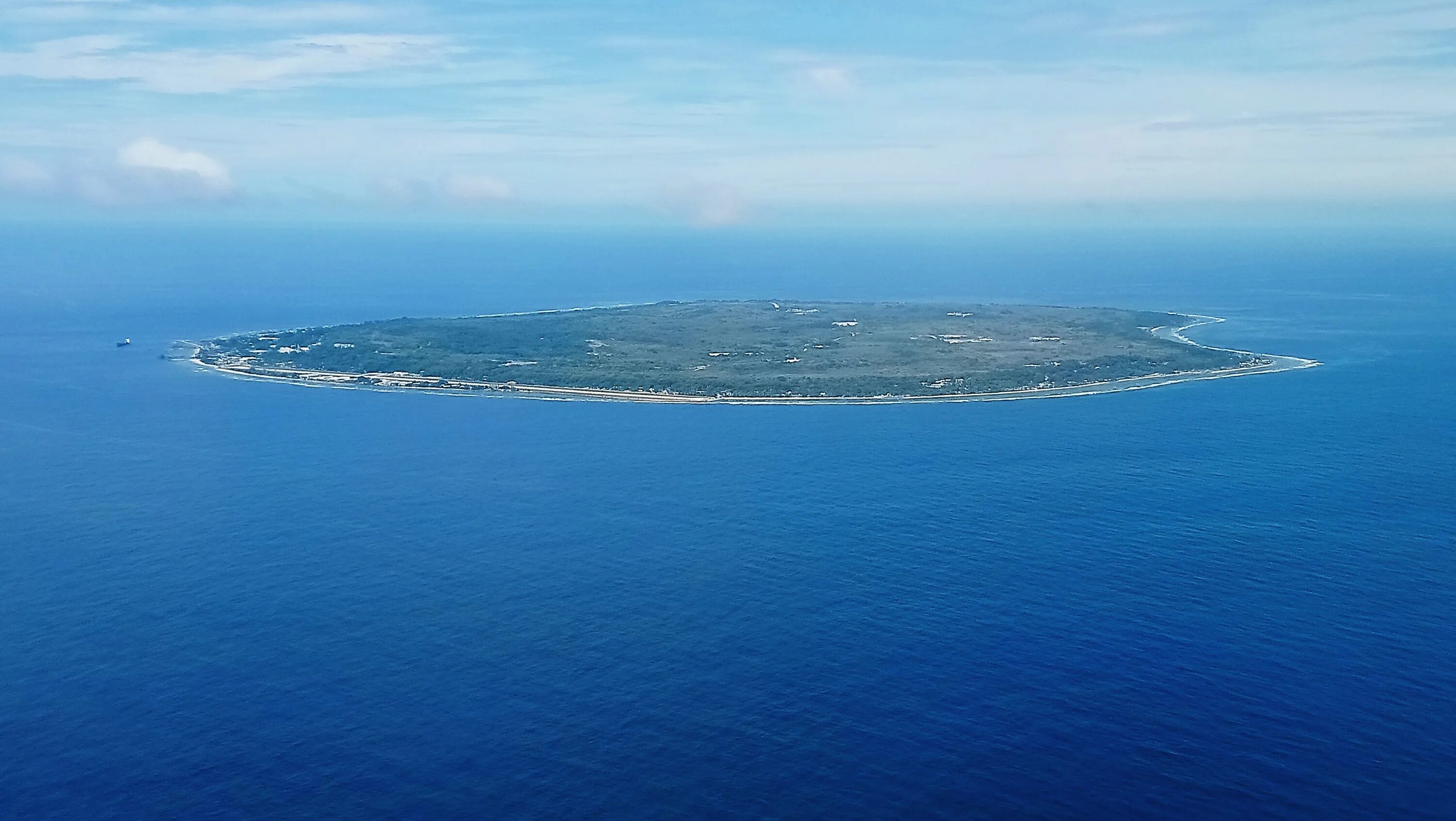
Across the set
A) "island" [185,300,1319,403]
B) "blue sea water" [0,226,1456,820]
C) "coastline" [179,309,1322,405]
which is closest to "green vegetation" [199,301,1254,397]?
"island" [185,300,1319,403]

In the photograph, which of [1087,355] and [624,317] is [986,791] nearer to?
[1087,355]

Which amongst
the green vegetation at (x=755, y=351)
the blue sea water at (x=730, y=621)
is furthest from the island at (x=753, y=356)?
the blue sea water at (x=730, y=621)

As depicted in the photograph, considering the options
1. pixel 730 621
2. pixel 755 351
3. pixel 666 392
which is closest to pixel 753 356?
pixel 755 351

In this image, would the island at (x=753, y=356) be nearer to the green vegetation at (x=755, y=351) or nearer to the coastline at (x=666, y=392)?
the coastline at (x=666, y=392)

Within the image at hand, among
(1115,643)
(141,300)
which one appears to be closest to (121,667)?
(1115,643)

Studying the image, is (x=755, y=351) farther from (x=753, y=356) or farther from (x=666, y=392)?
(x=666, y=392)
